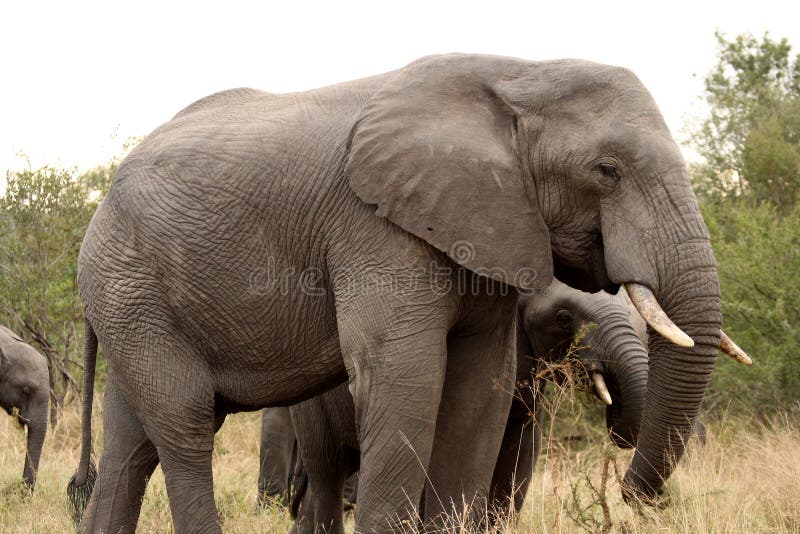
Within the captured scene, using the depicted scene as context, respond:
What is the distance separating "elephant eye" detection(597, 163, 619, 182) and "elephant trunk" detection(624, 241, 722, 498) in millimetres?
329

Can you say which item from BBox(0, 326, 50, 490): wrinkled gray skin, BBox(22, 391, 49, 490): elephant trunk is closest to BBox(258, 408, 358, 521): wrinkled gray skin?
BBox(22, 391, 49, 490): elephant trunk

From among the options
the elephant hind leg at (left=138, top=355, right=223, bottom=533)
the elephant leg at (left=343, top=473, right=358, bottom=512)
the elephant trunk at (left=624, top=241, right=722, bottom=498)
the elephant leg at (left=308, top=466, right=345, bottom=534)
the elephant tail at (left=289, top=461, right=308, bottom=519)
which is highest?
the elephant trunk at (left=624, top=241, right=722, bottom=498)

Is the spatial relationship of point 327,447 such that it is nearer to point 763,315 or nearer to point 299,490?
point 299,490

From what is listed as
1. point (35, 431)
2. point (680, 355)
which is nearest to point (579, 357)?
point (680, 355)

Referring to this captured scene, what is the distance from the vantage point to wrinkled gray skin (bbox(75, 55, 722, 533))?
13.1 feet

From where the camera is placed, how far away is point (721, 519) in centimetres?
476

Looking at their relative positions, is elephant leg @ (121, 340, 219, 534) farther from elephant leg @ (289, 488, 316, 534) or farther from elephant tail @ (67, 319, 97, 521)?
elephant leg @ (289, 488, 316, 534)

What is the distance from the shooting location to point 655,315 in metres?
3.79

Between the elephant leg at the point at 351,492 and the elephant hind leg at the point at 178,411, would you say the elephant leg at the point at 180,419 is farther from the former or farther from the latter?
the elephant leg at the point at 351,492

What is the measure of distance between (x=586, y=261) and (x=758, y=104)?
16058mm

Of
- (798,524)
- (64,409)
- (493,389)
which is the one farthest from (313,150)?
(64,409)

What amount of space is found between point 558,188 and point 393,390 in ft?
3.05

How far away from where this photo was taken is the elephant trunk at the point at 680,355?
3836 mm

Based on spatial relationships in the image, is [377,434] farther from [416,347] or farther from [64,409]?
[64,409]
